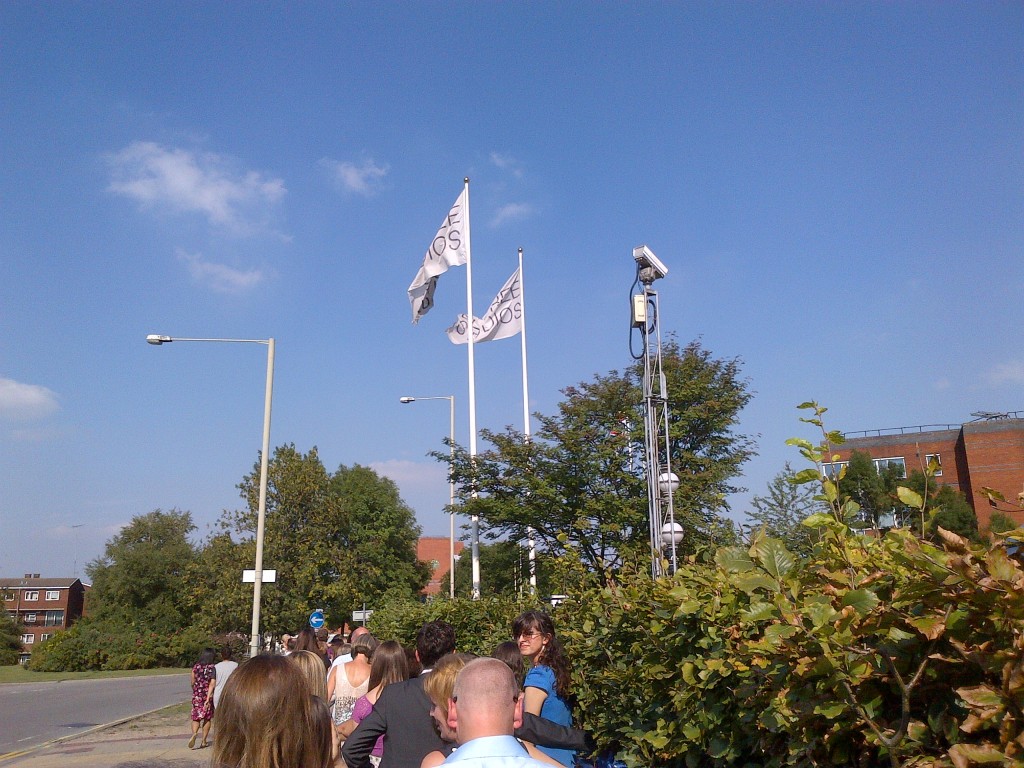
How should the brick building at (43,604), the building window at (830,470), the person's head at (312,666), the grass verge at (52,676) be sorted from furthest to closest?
the brick building at (43,604) → the grass verge at (52,676) → the person's head at (312,666) → the building window at (830,470)

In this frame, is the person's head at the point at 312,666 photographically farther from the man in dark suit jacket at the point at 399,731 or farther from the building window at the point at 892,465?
the building window at the point at 892,465

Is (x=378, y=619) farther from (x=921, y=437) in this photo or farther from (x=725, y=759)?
(x=921, y=437)

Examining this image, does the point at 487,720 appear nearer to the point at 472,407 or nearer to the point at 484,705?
the point at 484,705

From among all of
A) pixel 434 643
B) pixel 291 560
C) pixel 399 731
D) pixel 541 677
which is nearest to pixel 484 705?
pixel 399 731

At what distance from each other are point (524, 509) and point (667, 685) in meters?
13.0

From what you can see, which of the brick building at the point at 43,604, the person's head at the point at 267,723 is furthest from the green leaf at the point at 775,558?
the brick building at the point at 43,604

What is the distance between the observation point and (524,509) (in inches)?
677

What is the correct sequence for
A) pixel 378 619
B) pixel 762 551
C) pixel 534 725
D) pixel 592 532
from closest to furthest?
pixel 762 551
pixel 534 725
pixel 592 532
pixel 378 619

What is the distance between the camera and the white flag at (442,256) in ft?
71.6

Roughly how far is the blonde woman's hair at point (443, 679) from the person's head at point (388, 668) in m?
1.68

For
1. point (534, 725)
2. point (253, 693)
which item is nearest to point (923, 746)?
point (253, 693)

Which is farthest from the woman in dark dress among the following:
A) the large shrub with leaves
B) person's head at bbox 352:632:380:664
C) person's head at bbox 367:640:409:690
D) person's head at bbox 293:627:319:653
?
the large shrub with leaves

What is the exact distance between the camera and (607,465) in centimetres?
1681

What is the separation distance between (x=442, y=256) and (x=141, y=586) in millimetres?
52396
